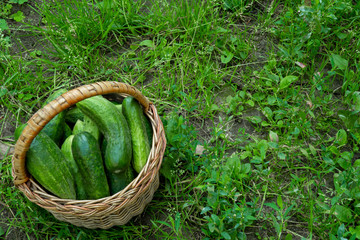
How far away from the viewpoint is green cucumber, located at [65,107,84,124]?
2.71 meters

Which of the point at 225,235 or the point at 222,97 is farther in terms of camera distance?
the point at 222,97

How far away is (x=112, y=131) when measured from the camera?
2357mm

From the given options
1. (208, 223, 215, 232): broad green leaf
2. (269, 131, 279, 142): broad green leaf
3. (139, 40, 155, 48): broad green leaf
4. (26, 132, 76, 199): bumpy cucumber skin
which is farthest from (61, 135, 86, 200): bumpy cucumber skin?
(269, 131, 279, 142): broad green leaf

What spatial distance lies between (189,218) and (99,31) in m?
2.13

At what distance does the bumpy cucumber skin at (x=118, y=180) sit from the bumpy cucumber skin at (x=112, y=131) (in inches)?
3.0

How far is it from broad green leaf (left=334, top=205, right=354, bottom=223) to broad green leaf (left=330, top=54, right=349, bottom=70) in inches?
55.5

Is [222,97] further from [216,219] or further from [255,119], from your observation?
[216,219]

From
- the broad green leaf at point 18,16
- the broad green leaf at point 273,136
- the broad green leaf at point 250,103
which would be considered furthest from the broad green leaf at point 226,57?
the broad green leaf at point 18,16

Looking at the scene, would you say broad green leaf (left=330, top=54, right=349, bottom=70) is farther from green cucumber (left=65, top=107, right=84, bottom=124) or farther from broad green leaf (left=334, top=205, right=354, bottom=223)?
green cucumber (left=65, top=107, right=84, bottom=124)

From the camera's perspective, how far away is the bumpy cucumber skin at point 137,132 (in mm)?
2398

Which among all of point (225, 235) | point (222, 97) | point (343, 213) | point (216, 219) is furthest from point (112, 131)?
point (343, 213)

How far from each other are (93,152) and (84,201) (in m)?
0.34

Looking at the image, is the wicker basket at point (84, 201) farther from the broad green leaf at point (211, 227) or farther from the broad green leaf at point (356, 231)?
the broad green leaf at point (356, 231)

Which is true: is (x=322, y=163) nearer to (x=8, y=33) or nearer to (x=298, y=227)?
(x=298, y=227)
